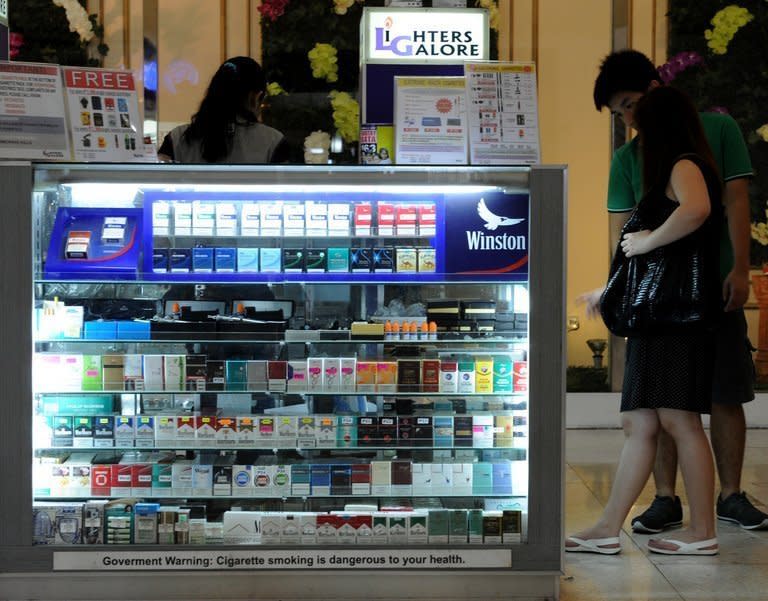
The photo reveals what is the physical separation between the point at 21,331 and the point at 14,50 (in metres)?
3.92

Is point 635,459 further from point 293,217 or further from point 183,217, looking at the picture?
point 183,217

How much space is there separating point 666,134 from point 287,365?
1554 millimetres

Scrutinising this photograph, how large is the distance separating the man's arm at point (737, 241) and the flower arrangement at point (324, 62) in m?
3.33

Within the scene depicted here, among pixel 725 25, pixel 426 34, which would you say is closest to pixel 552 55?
pixel 725 25

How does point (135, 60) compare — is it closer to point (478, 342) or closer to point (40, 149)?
point (40, 149)

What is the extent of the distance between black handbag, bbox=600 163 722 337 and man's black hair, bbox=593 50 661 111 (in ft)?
1.59

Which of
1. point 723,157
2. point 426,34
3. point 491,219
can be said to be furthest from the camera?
point 426,34

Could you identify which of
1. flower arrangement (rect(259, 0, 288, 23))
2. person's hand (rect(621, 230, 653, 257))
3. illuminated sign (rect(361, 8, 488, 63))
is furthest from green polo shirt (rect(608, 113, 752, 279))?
flower arrangement (rect(259, 0, 288, 23))

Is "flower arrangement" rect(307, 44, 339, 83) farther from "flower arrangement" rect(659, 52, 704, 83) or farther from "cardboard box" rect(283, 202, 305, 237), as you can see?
"cardboard box" rect(283, 202, 305, 237)

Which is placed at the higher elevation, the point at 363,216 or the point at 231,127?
the point at 231,127

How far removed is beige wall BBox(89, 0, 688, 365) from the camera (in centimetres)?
668

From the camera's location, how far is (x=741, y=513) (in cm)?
423

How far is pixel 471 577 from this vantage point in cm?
332

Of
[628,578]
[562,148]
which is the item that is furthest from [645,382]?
[562,148]
